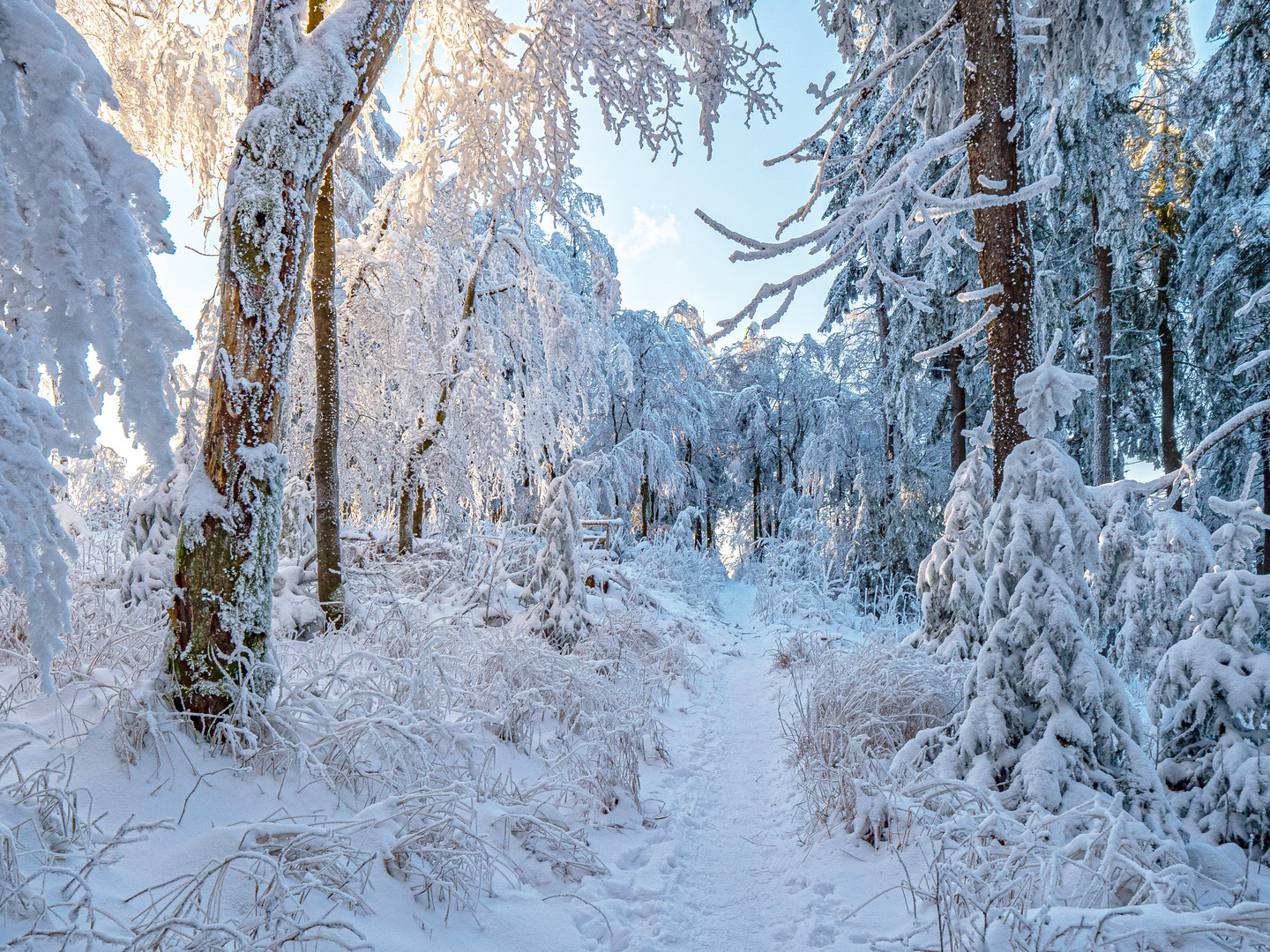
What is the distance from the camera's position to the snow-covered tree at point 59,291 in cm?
122

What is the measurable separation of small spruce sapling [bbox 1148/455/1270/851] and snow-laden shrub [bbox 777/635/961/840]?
1159mm

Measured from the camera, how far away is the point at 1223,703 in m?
3.06

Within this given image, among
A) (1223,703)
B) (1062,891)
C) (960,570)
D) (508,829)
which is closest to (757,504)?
(960,570)

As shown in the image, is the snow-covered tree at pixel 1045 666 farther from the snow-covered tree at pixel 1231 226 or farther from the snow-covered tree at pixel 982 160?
the snow-covered tree at pixel 1231 226

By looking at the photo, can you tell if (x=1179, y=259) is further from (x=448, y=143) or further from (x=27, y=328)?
(x=27, y=328)

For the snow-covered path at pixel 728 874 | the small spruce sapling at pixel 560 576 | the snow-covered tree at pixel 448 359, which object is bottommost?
the snow-covered path at pixel 728 874

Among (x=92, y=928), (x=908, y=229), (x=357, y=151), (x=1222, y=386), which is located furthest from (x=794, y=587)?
(x=92, y=928)

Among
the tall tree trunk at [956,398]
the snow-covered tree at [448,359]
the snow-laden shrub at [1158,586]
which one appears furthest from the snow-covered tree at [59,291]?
the tall tree trunk at [956,398]

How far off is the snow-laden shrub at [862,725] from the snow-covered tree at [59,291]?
3.19 m

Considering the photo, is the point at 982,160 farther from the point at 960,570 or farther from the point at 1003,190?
the point at 960,570

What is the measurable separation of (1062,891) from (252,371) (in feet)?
12.5

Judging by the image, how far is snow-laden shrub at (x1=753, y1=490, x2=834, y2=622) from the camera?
1062 centimetres

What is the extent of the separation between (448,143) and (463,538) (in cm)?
443

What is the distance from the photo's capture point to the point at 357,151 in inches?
282
